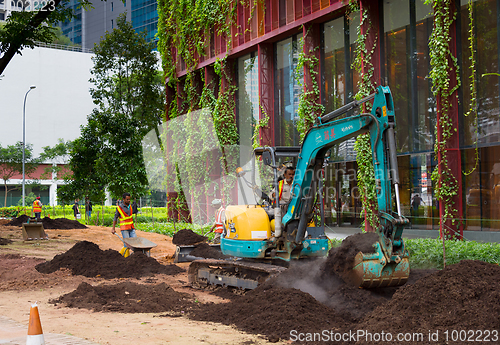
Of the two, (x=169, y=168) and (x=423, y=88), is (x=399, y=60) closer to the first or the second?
(x=423, y=88)

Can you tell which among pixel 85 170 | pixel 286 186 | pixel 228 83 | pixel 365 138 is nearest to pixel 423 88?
pixel 365 138

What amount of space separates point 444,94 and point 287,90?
26.1ft

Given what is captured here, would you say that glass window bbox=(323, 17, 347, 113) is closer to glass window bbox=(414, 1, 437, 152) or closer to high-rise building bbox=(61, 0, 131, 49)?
glass window bbox=(414, 1, 437, 152)

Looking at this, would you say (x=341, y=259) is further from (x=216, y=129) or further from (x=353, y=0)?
(x=216, y=129)

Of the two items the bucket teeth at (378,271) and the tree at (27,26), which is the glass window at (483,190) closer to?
the bucket teeth at (378,271)

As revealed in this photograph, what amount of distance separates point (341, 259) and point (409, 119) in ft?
30.9

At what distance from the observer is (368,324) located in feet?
19.7

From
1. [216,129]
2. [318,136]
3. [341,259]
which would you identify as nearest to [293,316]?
[341,259]

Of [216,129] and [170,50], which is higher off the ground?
[170,50]

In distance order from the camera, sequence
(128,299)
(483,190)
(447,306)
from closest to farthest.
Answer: (447,306)
(128,299)
(483,190)

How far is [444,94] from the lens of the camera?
14.0 m

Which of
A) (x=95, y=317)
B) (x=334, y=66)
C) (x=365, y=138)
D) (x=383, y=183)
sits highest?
(x=334, y=66)

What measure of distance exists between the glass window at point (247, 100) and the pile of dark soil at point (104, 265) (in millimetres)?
11138

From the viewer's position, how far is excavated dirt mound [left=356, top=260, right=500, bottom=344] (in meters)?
5.46
